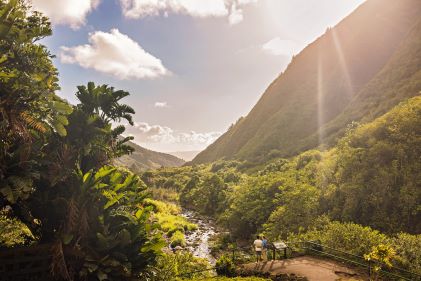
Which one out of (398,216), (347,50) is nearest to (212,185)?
(398,216)

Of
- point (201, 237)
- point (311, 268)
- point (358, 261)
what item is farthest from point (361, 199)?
point (201, 237)

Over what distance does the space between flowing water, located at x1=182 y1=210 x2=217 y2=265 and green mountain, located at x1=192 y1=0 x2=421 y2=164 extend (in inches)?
910

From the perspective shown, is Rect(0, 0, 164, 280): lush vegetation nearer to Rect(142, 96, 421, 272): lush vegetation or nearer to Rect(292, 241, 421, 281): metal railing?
Rect(292, 241, 421, 281): metal railing

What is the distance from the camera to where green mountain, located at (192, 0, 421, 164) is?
56.1 metres

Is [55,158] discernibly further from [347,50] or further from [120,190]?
[347,50]

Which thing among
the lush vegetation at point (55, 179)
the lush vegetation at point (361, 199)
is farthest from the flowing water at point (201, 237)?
the lush vegetation at point (55, 179)

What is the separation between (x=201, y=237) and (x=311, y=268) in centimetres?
1929

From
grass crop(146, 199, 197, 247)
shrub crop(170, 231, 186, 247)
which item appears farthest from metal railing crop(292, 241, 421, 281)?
grass crop(146, 199, 197, 247)

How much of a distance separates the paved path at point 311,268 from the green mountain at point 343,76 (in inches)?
1416

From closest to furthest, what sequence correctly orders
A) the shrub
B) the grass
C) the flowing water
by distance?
the flowing water → the shrub → the grass

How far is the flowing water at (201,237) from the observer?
26.5 metres

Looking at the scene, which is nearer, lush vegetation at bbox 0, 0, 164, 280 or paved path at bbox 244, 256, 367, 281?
lush vegetation at bbox 0, 0, 164, 280

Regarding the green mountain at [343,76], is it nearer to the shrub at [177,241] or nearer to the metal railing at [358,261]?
the shrub at [177,241]

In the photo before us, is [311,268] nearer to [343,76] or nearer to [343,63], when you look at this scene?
[343,76]
